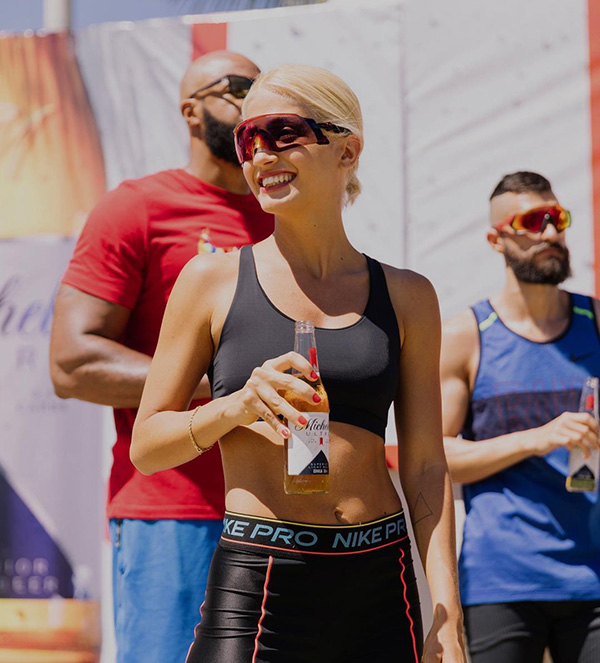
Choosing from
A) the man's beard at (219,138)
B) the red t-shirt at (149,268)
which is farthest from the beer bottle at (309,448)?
→ the man's beard at (219,138)

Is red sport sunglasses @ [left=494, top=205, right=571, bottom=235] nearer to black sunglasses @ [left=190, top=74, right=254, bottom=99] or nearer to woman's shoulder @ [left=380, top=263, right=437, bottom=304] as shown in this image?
black sunglasses @ [left=190, top=74, right=254, bottom=99]

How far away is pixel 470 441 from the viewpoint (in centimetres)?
371

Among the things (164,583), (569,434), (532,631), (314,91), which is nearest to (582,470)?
(569,434)

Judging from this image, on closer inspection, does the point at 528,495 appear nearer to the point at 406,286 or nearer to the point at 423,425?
the point at 423,425

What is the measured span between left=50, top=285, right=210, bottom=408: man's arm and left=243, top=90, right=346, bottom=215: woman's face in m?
0.87

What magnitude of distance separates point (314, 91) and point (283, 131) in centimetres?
12

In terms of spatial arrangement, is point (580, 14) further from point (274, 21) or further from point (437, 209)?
point (274, 21)

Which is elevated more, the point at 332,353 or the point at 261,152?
the point at 261,152

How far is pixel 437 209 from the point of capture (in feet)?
15.3

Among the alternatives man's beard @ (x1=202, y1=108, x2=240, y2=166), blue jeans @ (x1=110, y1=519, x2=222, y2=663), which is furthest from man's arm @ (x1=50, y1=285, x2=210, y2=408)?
man's beard @ (x1=202, y1=108, x2=240, y2=166)

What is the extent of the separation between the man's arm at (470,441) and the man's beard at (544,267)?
0.85ft

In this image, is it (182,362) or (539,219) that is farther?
(539,219)

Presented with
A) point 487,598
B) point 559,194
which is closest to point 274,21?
point 559,194

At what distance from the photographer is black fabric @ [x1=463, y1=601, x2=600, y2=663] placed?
347 cm
